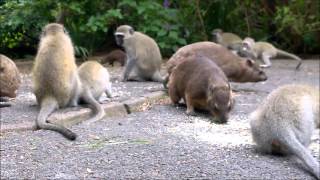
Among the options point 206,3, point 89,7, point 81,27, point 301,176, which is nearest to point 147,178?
point 301,176

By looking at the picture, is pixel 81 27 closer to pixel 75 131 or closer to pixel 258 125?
pixel 75 131

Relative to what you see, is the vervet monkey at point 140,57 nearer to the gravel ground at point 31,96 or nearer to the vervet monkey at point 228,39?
the gravel ground at point 31,96

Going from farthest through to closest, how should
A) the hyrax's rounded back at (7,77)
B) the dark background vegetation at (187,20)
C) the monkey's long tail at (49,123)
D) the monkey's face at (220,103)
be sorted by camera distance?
the dark background vegetation at (187,20) < the hyrax's rounded back at (7,77) < the monkey's face at (220,103) < the monkey's long tail at (49,123)

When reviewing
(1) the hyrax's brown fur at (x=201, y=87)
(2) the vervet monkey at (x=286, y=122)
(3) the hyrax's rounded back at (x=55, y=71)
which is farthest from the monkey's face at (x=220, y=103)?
(3) the hyrax's rounded back at (x=55, y=71)

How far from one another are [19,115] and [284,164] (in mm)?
3294

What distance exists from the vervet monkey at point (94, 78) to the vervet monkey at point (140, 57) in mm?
2709

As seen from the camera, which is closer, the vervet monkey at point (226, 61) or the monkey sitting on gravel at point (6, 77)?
the monkey sitting on gravel at point (6, 77)

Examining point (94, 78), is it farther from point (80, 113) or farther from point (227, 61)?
point (227, 61)

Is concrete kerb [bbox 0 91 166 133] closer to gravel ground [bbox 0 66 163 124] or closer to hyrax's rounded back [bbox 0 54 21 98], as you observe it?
gravel ground [bbox 0 66 163 124]

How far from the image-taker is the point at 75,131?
766 cm

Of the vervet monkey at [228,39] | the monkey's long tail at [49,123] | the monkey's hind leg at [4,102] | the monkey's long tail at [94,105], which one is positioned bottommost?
the vervet monkey at [228,39]

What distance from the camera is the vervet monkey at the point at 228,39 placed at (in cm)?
1611

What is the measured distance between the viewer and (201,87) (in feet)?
29.4

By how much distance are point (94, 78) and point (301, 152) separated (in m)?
3.32
